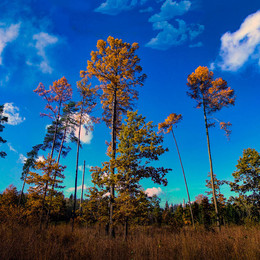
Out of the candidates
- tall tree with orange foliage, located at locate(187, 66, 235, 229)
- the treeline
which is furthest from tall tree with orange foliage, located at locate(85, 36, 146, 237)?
tall tree with orange foliage, located at locate(187, 66, 235, 229)

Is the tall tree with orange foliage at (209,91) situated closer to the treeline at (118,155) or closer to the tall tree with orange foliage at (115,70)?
the treeline at (118,155)

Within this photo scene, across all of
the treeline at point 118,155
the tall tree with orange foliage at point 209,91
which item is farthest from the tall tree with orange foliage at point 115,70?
the tall tree with orange foliage at point 209,91

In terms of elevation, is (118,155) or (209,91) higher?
(209,91)

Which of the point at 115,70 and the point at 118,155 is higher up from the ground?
the point at 115,70

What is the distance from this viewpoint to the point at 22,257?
3.54 metres

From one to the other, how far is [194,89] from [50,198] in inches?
636

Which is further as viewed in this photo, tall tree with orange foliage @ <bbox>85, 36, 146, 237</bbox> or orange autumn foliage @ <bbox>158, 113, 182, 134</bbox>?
orange autumn foliage @ <bbox>158, 113, 182, 134</bbox>

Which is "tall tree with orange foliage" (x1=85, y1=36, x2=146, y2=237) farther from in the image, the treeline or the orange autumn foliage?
the orange autumn foliage

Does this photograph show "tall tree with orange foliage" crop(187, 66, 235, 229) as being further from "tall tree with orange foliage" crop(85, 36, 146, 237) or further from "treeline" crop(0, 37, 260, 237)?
"tall tree with orange foliage" crop(85, 36, 146, 237)

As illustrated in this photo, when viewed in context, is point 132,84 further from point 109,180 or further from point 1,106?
point 1,106

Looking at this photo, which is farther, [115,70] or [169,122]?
[169,122]

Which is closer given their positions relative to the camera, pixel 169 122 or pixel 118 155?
pixel 118 155

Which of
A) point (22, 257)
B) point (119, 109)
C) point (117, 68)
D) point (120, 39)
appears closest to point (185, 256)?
point (22, 257)

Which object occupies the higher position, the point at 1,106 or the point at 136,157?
the point at 1,106
